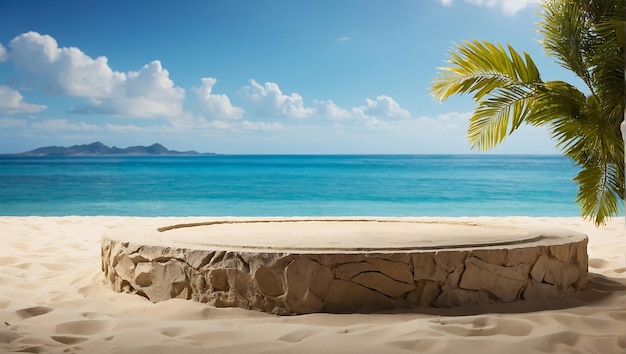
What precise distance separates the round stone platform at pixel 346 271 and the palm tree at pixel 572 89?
68.7 inches

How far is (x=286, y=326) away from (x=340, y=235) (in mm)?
1512

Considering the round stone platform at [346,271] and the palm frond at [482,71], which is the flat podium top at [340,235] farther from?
the palm frond at [482,71]

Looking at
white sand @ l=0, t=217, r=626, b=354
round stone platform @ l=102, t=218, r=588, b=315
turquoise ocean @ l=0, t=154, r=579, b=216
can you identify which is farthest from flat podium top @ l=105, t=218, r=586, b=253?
turquoise ocean @ l=0, t=154, r=579, b=216

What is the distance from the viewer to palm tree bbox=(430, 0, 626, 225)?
555 centimetres

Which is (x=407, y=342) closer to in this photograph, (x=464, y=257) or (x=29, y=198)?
(x=464, y=257)

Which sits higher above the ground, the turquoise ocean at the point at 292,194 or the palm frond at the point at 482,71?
the palm frond at the point at 482,71

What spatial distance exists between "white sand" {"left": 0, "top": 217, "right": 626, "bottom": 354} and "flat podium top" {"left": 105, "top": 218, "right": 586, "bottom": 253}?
1.25 ft

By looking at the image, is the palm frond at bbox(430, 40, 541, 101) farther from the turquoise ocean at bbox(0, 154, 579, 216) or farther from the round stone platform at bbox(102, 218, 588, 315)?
the turquoise ocean at bbox(0, 154, 579, 216)

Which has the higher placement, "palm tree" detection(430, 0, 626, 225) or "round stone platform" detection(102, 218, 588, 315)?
"palm tree" detection(430, 0, 626, 225)

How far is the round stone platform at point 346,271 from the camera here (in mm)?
3529

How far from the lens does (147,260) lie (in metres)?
3.89

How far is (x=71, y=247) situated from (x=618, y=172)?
5.38m

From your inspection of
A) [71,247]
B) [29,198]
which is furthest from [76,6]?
[71,247]

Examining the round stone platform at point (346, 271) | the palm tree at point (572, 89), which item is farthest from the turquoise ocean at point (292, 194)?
the round stone platform at point (346, 271)
